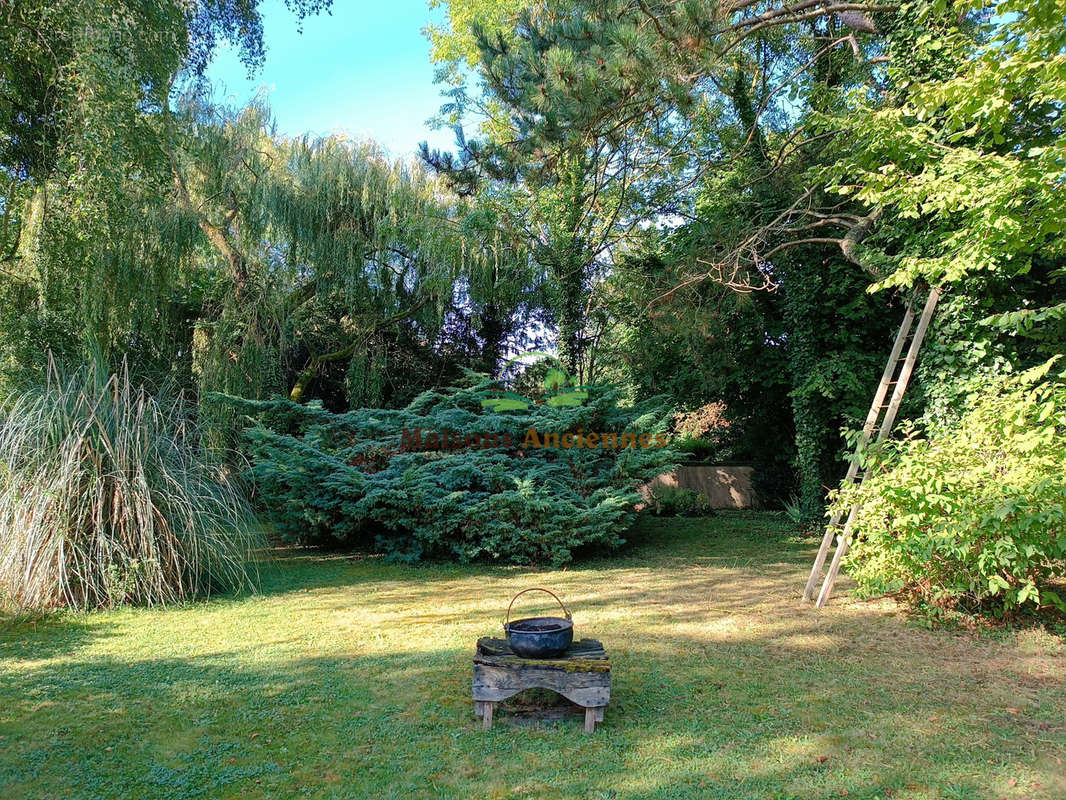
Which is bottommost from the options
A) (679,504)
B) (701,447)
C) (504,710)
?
(504,710)

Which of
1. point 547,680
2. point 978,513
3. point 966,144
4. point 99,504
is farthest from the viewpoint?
point 966,144

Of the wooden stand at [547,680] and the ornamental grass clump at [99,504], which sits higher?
the ornamental grass clump at [99,504]

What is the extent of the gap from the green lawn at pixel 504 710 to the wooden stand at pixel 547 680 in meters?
0.11

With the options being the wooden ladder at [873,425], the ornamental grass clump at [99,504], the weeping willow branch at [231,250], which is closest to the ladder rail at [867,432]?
the wooden ladder at [873,425]

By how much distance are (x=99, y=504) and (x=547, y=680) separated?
372 cm

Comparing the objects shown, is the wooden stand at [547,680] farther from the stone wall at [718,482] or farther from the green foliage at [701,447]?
the green foliage at [701,447]

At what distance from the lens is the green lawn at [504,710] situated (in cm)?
254

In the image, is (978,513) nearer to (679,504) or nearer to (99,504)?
(99,504)

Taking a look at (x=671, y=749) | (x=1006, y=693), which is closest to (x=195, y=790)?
(x=671, y=749)

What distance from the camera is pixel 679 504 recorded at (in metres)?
11.1

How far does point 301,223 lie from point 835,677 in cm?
841

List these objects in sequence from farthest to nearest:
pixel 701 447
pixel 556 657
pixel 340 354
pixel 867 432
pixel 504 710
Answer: pixel 701 447 → pixel 340 354 → pixel 867 432 → pixel 504 710 → pixel 556 657

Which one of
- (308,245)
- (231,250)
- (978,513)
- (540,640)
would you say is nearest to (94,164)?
(231,250)

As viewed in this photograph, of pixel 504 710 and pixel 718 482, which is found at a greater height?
pixel 718 482
